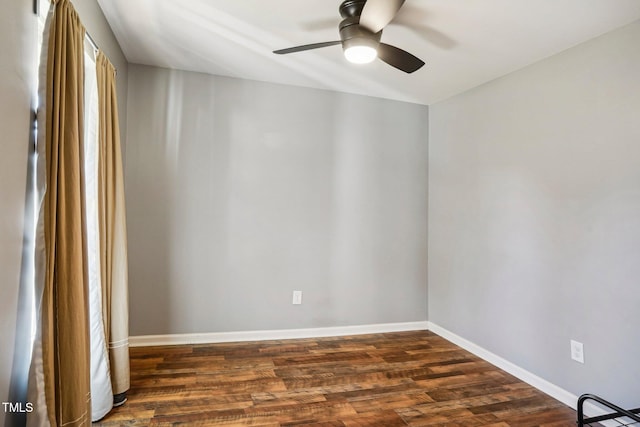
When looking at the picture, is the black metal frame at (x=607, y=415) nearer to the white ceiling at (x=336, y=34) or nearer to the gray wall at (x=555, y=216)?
the gray wall at (x=555, y=216)

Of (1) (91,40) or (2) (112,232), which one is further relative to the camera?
(2) (112,232)

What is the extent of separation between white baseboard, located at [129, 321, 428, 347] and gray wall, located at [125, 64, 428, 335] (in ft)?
0.18

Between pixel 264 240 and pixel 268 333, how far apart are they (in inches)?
34.9

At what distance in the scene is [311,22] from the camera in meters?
2.31

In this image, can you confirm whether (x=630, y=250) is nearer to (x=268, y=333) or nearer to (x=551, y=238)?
(x=551, y=238)

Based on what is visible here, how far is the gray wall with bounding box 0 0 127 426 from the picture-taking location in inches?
49.0

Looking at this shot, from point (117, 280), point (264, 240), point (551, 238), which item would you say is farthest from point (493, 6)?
point (117, 280)

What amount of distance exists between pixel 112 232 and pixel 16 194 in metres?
1.01

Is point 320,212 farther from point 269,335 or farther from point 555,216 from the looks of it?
point 555,216

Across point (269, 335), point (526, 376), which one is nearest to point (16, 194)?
point (269, 335)

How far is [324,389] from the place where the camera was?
248 cm

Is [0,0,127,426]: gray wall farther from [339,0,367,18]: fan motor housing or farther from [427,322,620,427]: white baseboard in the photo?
[427,322,620,427]: white baseboard

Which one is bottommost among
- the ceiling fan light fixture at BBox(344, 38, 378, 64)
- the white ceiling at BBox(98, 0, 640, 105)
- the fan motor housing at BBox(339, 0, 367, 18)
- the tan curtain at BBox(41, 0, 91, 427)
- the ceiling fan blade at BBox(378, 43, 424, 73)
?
the tan curtain at BBox(41, 0, 91, 427)

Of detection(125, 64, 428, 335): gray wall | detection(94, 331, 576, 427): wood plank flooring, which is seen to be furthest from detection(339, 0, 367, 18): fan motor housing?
detection(94, 331, 576, 427): wood plank flooring
